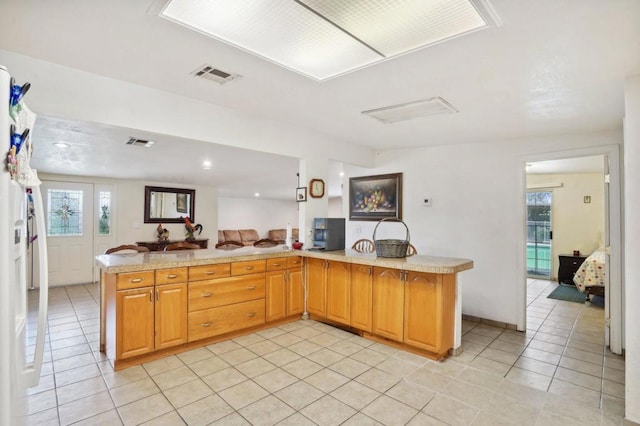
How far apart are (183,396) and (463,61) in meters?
3.06

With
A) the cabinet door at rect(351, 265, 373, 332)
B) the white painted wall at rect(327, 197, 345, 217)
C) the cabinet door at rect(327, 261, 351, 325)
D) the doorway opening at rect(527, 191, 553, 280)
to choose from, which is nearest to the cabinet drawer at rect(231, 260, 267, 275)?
the cabinet door at rect(327, 261, 351, 325)

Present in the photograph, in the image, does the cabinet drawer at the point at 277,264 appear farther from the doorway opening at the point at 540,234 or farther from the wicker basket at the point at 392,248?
the doorway opening at the point at 540,234

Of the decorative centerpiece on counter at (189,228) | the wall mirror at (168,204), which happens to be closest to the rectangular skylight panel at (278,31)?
the wall mirror at (168,204)

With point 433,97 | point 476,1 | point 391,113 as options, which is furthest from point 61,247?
point 476,1

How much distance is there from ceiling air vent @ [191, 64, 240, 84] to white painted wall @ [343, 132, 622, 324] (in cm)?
316

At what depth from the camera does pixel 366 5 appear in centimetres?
162

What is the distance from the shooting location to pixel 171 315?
2980 mm

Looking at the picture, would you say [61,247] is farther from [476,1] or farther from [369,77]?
[476,1]

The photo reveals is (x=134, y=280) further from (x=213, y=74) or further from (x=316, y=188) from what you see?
(x=316, y=188)

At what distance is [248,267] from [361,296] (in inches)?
50.0

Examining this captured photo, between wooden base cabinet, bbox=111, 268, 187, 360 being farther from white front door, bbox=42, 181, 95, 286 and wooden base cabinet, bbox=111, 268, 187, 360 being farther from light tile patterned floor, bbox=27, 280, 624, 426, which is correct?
white front door, bbox=42, 181, 95, 286

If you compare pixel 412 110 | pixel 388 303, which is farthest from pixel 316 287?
pixel 412 110

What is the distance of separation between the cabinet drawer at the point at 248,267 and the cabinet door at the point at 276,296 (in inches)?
5.1

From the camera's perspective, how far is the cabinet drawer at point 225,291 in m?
3.14
